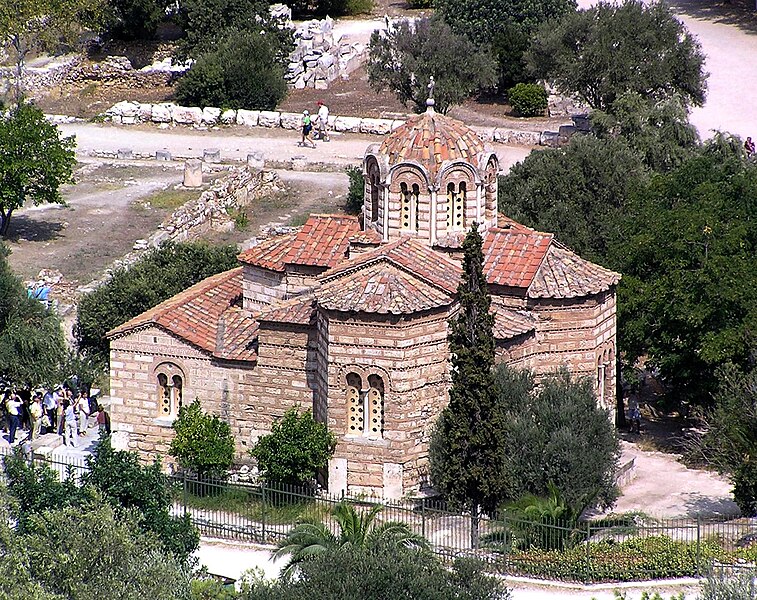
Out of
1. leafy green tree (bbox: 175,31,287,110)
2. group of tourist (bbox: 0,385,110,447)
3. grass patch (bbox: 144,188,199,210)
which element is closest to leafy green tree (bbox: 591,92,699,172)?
grass patch (bbox: 144,188,199,210)

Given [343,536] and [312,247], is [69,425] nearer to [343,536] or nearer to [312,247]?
[312,247]

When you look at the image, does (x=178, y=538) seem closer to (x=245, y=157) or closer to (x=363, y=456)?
(x=363, y=456)

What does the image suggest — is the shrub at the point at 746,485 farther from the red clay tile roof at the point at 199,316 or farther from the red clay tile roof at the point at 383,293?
the red clay tile roof at the point at 199,316

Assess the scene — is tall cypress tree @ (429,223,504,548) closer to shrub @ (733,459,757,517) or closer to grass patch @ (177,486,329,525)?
grass patch @ (177,486,329,525)

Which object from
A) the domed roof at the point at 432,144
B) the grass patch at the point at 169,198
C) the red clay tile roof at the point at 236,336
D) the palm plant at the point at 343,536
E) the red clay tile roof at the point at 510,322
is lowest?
the palm plant at the point at 343,536

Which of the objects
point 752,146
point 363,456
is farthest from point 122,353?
point 752,146

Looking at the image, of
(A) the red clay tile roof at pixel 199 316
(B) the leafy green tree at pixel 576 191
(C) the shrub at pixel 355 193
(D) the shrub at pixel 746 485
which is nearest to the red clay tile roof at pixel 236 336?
(A) the red clay tile roof at pixel 199 316
